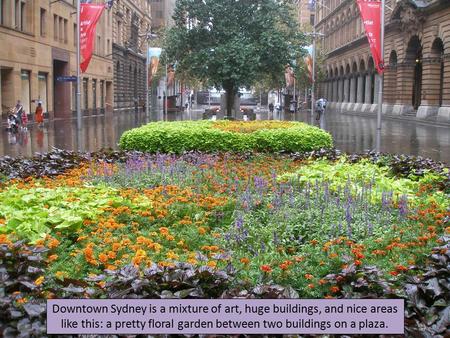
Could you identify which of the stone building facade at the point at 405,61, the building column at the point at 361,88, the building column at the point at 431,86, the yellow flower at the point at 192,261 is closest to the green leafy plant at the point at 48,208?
the yellow flower at the point at 192,261

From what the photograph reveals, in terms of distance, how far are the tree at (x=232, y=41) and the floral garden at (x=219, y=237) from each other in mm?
18689

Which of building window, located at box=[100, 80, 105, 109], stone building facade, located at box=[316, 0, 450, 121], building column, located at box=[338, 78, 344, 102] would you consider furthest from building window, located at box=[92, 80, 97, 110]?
building column, located at box=[338, 78, 344, 102]

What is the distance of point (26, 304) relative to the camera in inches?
146

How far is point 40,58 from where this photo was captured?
43.4 meters

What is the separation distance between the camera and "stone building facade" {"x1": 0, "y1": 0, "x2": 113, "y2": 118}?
37562 mm

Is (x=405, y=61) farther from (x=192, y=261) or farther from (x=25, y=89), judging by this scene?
(x=192, y=261)

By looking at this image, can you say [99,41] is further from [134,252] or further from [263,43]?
[134,252]

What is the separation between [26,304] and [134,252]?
1992 millimetres

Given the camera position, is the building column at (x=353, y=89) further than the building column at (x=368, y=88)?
Yes

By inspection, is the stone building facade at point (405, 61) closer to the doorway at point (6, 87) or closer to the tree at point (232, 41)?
the tree at point (232, 41)

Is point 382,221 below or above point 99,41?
below

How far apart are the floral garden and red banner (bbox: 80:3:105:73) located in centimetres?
1176

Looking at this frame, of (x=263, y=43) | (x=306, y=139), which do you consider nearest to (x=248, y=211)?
(x=306, y=139)

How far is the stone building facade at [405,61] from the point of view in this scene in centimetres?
4300
